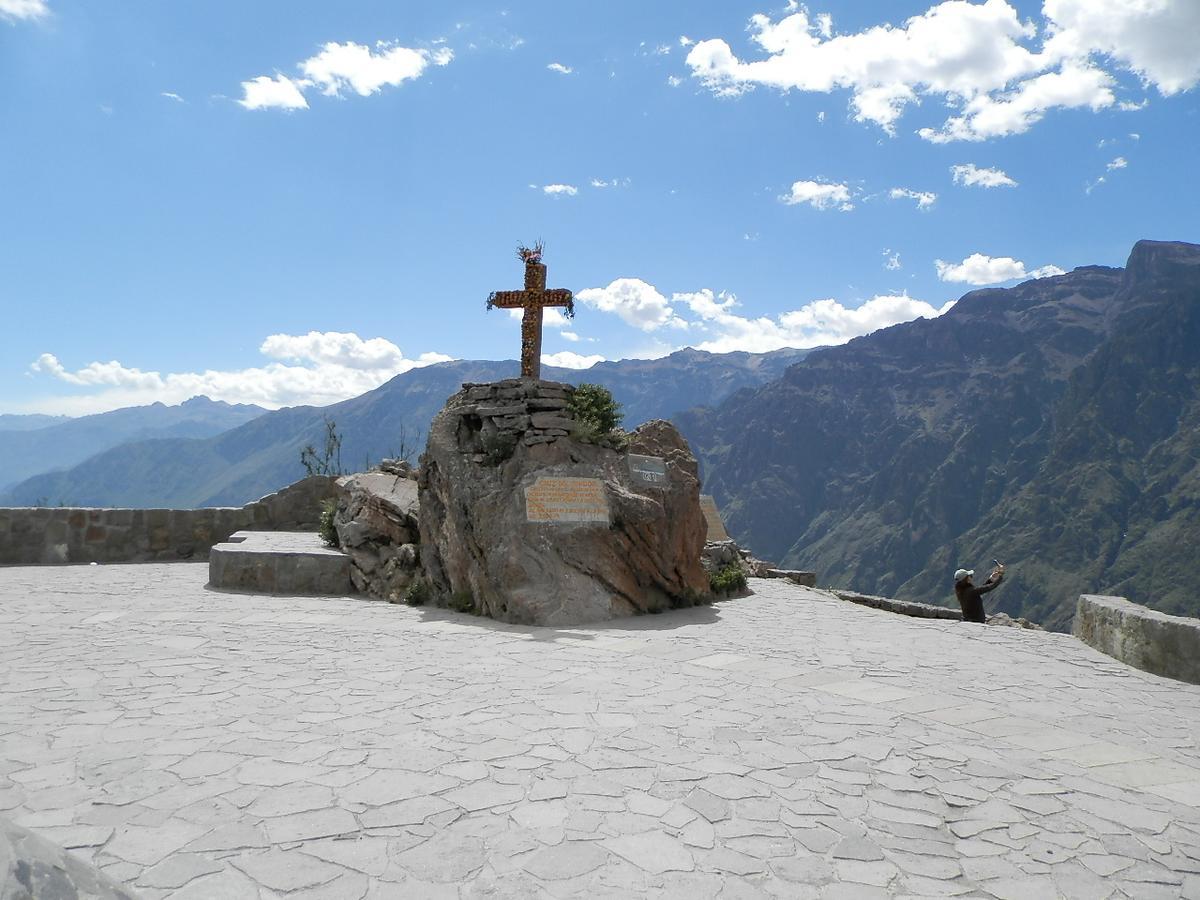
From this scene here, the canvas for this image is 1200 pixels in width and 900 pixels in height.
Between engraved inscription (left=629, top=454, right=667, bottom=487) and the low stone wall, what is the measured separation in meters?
8.52

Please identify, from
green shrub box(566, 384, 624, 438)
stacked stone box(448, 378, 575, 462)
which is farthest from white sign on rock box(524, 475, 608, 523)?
green shrub box(566, 384, 624, 438)

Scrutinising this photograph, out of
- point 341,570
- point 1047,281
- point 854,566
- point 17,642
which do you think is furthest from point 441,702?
point 1047,281

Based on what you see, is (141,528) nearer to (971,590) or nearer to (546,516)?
(546,516)

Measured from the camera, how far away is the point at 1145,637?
716cm

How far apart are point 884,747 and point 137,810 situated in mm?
3997

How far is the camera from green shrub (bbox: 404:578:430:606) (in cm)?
1045

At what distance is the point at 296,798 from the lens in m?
3.65

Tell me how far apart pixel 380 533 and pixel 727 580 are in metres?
5.53

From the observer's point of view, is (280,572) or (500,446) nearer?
(500,446)

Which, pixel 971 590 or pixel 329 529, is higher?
pixel 329 529

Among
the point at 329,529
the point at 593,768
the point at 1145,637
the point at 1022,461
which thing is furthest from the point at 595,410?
the point at 1022,461

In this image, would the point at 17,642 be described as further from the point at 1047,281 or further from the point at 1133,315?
the point at 1047,281

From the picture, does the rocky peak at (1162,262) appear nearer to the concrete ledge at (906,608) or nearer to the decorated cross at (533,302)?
the concrete ledge at (906,608)

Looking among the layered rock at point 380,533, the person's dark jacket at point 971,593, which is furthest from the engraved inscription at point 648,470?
the person's dark jacket at point 971,593
